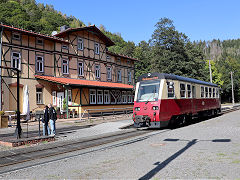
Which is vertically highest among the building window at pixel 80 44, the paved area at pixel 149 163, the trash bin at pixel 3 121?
the building window at pixel 80 44

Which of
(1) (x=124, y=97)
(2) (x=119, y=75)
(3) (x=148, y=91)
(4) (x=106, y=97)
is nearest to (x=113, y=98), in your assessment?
(4) (x=106, y=97)

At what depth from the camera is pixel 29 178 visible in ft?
17.2

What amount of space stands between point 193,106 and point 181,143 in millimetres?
7326

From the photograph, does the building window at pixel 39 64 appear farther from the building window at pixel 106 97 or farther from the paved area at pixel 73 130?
the building window at pixel 106 97

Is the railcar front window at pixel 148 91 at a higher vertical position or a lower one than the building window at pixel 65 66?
lower

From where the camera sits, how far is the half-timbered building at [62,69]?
21266 mm

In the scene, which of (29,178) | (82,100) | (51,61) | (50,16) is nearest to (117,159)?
(29,178)

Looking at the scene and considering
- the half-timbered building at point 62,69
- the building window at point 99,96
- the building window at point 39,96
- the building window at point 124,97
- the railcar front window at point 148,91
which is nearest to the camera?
the railcar front window at point 148,91

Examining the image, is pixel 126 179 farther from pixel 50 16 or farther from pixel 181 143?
pixel 50 16

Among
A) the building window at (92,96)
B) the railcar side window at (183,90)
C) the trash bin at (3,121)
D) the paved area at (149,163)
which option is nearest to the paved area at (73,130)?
the trash bin at (3,121)

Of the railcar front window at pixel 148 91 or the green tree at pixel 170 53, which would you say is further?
the green tree at pixel 170 53

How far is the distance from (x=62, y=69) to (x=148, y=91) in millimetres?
15254

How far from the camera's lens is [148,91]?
42.2 feet

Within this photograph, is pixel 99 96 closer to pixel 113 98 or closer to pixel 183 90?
pixel 113 98
